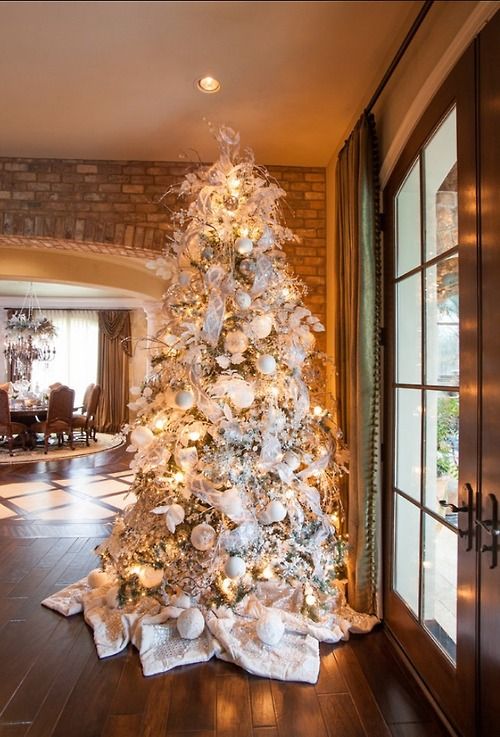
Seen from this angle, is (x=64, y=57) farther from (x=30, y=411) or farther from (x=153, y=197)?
(x=30, y=411)

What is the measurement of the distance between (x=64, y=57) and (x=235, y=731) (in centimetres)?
302

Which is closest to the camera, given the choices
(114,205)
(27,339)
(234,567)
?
(234,567)

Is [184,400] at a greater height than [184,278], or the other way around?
[184,278]

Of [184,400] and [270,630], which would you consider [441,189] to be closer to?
[184,400]

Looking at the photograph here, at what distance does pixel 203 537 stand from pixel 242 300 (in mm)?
1160

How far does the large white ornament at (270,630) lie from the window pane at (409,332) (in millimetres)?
1331

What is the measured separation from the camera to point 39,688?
1833mm

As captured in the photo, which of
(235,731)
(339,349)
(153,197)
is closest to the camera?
(235,731)

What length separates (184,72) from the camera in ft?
6.98

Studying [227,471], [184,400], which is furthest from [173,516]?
[184,400]

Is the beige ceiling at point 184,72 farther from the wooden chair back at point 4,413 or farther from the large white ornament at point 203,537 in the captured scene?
the wooden chair back at point 4,413

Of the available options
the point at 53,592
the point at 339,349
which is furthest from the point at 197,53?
the point at 53,592

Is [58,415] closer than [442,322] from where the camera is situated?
No

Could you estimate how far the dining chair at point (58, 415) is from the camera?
6.88 m
